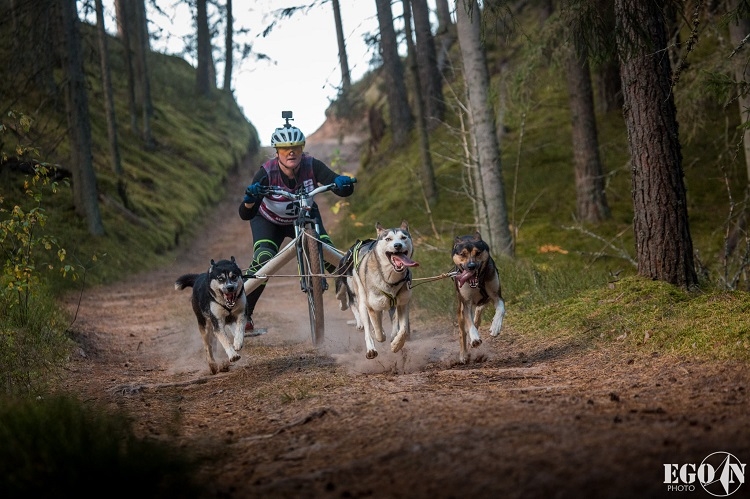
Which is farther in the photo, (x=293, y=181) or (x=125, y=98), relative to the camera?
(x=125, y=98)

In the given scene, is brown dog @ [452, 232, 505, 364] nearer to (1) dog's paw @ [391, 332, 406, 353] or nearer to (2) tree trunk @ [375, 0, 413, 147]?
(1) dog's paw @ [391, 332, 406, 353]

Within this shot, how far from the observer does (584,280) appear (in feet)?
33.0

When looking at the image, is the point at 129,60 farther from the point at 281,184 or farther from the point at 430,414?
the point at 430,414

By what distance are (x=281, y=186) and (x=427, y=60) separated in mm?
16284

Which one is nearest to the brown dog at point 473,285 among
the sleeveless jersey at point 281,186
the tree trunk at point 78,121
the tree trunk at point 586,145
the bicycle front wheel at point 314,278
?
the bicycle front wheel at point 314,278

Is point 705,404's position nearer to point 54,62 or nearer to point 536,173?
point 536,173

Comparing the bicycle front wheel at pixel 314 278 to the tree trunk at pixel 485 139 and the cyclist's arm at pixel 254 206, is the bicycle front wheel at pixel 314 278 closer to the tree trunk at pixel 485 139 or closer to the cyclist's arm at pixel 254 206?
the cyclist's arm at pixel 254 206

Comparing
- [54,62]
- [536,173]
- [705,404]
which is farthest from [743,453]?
[54,62]

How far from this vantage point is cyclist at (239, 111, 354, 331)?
899 centimetres

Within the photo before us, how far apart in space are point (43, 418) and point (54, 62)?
15.5 meters

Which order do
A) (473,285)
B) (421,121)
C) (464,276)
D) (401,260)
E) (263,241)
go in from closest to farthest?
(401,260), (464,276), (473,285), (263,241), (421,121)

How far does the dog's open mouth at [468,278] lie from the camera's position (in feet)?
25.0

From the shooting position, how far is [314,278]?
29.2 ft

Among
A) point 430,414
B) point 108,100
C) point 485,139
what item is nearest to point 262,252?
point 430,414
